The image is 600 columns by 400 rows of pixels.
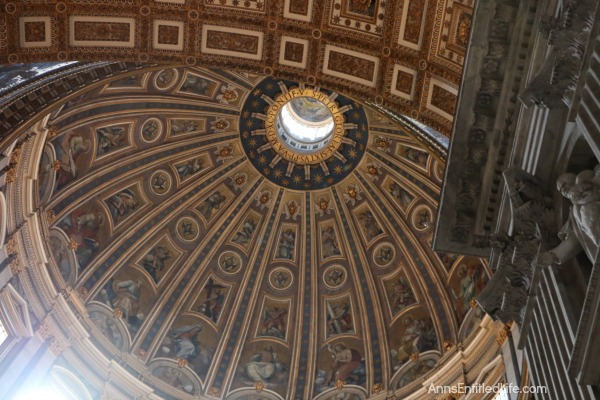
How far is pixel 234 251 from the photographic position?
82.2 ft

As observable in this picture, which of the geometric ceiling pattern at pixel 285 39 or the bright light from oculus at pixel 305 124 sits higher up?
the bright light from oculus at pixel 305 124

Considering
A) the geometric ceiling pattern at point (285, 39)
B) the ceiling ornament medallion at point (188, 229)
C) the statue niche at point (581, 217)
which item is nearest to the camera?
the statue niche at point (581, 217)

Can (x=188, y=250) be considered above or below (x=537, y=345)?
above

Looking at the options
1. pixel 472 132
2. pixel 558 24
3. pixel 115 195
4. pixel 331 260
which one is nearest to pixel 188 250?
pixel 115 195

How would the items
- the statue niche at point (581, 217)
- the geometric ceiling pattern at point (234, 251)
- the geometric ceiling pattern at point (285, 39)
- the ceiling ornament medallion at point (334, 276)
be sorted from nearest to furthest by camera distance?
the statue niche at point (581, 217) < the geometric ceiling pattern at point (285, 39) < the geometric ceiling pattern at point (234, 251) < the ceiling ornament medallion at point (334, 276)

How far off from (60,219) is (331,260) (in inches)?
362

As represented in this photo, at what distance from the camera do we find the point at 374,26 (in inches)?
551

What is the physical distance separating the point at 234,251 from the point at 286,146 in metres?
4.16

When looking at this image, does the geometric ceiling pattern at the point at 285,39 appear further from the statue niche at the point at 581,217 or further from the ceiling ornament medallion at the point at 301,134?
the ceiling ornament medallion at the point at 301,134

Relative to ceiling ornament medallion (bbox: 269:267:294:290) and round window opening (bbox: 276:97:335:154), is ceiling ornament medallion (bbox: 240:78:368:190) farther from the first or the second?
ceiling ornament medallion (bbox: 269:267:294:290)

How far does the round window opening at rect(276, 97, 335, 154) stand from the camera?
25.8 meters

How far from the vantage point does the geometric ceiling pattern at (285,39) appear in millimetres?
13320

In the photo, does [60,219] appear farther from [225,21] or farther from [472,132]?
[472,132]

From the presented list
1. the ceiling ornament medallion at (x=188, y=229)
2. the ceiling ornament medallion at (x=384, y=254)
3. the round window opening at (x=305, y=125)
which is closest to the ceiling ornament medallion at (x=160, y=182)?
the ceiling ornament medallion at (x=188, y=229)
